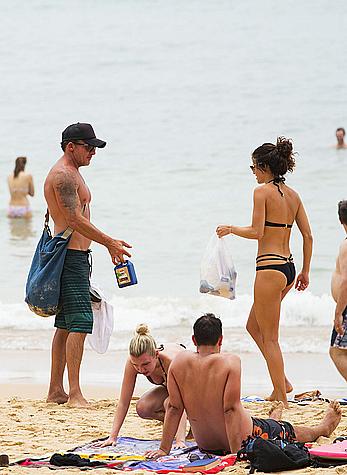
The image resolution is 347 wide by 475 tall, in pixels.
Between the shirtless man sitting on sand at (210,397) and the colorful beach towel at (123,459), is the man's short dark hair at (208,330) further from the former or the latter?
the colorful beach towel at (123,459)

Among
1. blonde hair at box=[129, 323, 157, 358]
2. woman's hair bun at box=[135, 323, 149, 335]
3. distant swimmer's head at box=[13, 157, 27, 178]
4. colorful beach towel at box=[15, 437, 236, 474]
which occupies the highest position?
distant swimmer's head at box=[13, 157, 27, 178]

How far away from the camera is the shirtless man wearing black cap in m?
6.27

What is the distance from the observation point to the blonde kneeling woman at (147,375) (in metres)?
4.90

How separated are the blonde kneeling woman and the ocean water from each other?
3745mm

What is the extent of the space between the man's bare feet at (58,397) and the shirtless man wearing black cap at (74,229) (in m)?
0.14

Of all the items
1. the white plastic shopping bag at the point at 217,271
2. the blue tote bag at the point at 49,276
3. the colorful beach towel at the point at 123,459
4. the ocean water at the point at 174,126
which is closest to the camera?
the colorful beach towel at the point at 123,459

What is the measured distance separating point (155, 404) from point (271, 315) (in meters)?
1.31

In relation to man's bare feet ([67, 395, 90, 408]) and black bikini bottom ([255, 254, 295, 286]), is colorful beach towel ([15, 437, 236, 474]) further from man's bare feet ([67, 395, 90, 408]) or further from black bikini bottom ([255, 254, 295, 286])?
black bikini bottom ([255, 254, 295, 286])

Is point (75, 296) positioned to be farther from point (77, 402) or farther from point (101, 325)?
point (77, 402)

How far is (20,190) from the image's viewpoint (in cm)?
1656

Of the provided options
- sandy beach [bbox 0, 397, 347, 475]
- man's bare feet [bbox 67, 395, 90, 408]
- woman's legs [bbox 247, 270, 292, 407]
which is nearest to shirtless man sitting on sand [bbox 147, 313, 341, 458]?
sandy beach [bbox 0, 397, 347, 475]

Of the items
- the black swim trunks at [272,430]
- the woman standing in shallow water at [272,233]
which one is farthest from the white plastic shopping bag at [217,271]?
the black swim trunks at [272,430]

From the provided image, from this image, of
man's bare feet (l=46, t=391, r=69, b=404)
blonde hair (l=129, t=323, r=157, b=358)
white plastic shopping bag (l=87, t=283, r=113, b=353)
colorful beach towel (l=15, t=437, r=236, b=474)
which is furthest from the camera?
white plastic shopping bag (l=87, t=283, r=113, b=353)

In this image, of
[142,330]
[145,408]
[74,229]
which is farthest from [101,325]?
[142,330]
